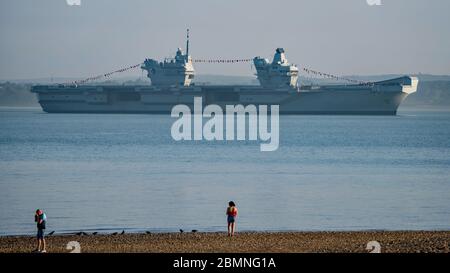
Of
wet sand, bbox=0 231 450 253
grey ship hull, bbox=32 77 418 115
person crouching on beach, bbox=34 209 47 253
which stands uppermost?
person crouching on beach, bbox=34 209 47 253

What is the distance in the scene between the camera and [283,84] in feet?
436

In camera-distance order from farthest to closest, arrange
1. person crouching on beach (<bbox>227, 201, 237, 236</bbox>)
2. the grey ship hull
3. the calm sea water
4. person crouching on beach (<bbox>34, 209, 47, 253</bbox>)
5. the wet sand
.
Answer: the grey ship hull, the calm sea water, person crouching on beach (<bbox>227, 201, 237, 236</bbox>), person crouching on beach (<bbox>34, 209, 47, 253</bbox>), the wet sand

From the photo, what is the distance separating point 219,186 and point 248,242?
17394 millimetres

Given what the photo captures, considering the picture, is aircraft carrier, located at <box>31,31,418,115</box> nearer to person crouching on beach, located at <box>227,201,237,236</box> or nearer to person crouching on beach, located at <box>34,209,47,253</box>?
person crouching on beach, located at <box>227,201,237,236</box>

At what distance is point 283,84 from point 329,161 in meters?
76.9

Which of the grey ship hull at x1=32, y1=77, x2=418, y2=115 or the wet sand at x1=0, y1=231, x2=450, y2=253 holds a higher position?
the wet sand at x1=0, y1=231, x2=450, y2=253

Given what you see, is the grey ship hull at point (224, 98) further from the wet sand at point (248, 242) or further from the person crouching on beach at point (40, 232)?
the person crouching on beach at point (40, 232)

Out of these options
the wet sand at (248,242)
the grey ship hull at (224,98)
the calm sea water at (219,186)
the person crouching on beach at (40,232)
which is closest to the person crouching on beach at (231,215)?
the wet sand at (248,242)

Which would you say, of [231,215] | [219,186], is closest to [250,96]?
[219,186]

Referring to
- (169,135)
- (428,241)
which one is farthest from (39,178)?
(169,135)

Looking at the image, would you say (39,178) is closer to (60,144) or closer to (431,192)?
(431,192)

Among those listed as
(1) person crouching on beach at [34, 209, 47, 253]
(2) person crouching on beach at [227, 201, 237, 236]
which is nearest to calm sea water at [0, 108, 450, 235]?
(2) person crouching on beach at [227, 201, 237, 236]

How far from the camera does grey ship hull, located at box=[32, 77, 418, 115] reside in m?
123

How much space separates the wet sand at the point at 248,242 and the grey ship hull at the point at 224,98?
9682cm
